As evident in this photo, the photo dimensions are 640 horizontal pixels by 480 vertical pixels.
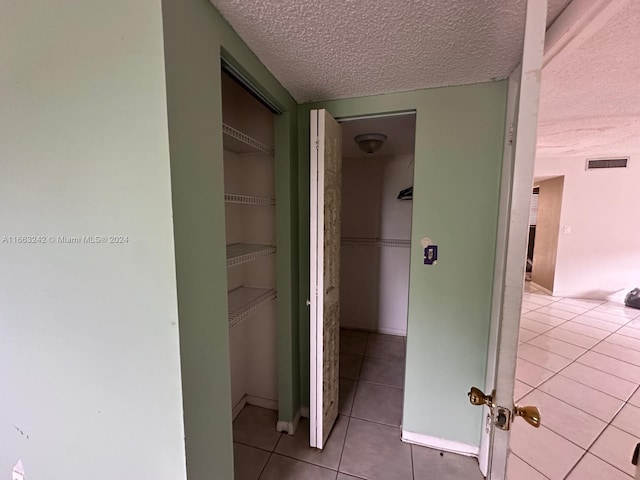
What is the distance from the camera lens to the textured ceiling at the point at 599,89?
1.15 meters

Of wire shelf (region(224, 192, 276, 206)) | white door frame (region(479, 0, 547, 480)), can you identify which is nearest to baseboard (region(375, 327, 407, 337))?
wire shelf (region(224, 192, 276, 206))

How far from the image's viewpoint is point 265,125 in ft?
5.69

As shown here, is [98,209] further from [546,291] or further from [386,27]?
[546,291]

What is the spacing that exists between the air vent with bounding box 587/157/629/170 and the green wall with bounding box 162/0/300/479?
5.54 metres

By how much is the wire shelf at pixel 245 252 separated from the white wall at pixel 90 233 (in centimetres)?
44

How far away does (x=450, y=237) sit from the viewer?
1540 millimetres

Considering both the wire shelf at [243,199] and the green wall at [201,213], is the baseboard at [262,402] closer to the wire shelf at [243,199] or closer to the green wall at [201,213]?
the green wall at [201,213]

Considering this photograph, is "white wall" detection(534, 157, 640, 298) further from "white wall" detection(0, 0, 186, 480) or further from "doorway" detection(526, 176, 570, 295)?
"white wall" detection(0, 0, 186, 480)

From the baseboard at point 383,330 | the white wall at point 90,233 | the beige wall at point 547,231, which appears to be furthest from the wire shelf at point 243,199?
the beige wall at point 547,231

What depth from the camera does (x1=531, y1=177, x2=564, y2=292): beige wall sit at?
4594mm

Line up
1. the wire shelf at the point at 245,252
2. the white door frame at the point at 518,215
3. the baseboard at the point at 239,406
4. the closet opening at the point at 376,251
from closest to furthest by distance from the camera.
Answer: the white door frame at the point at 518,215 → the wire shelf at the point at 245,252 → the baseboard at the point at 239,406 → the closet opening at the point at 376,251

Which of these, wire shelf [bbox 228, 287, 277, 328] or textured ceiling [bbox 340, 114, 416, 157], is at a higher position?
textured ceiling [bbox 340, 114, 416, 157]

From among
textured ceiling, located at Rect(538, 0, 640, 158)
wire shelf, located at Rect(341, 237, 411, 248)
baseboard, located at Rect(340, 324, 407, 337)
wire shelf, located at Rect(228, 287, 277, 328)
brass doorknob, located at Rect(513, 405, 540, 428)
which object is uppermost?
Answer: textured ceiling, located at Rect(538, 0, 640, 158)

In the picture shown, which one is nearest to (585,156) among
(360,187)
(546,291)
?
(546,291)
